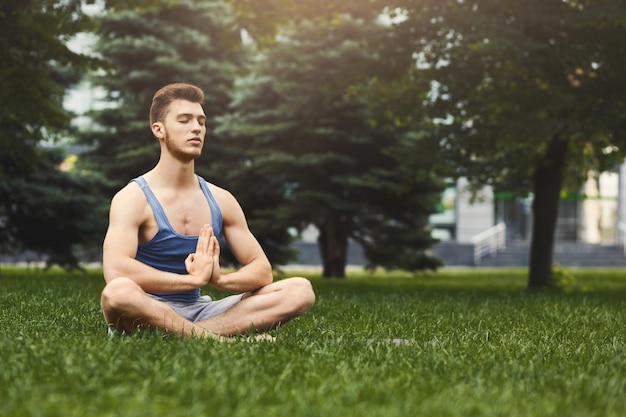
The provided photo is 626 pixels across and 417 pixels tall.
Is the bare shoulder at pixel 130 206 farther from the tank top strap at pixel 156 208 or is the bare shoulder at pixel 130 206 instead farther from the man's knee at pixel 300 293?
the man's knee at pixel 300 293

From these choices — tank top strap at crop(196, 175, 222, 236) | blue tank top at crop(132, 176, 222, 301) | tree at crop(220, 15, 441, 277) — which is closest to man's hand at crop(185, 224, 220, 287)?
blue tank top at crop(132, 176, 222, 301)

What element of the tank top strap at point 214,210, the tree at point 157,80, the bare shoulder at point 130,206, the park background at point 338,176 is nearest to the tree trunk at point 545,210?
the park background at point 338,176

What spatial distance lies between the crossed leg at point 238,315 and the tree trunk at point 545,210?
13.4 meters

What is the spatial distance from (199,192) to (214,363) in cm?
161

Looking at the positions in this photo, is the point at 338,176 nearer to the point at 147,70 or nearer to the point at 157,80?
the point at 157,80

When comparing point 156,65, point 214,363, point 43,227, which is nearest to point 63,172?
point 43,227

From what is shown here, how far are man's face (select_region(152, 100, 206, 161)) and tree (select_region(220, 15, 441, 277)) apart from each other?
16.3 meters

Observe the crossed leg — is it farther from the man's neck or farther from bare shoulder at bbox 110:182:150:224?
the man's neck

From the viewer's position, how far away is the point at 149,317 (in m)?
5.65

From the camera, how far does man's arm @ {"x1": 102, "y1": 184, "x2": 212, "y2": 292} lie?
217 inches

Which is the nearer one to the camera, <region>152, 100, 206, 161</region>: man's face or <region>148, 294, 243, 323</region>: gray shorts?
<region>152, 100, 206, 161</region>: man's face

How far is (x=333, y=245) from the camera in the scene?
2550cm

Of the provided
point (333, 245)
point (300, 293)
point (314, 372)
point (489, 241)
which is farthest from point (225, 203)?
point (489, 241)

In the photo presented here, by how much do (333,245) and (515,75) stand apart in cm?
1058
